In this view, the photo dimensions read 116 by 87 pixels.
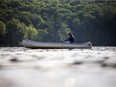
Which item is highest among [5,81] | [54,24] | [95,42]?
[5,81]

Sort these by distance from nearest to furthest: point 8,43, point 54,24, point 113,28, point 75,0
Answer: point 8,43 < point 54,24 < point 113,28 < point 75,0

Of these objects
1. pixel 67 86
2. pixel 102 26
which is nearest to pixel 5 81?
pixel 67 86

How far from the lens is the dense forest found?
103 meters

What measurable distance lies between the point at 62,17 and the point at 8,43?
31.7m

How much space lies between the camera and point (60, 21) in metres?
111

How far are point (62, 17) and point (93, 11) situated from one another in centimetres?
1415

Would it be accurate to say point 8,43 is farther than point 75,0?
No

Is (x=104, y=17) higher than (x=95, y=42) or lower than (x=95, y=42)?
higher

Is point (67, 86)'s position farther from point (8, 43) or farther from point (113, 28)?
point (113, 28)

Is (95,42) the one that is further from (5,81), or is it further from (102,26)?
(5,81)

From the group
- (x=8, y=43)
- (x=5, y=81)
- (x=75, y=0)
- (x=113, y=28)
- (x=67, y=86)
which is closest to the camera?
(x=67, y=86)

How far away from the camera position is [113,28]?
11819cm

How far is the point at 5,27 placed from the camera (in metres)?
93.8

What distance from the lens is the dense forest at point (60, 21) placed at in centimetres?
10272
